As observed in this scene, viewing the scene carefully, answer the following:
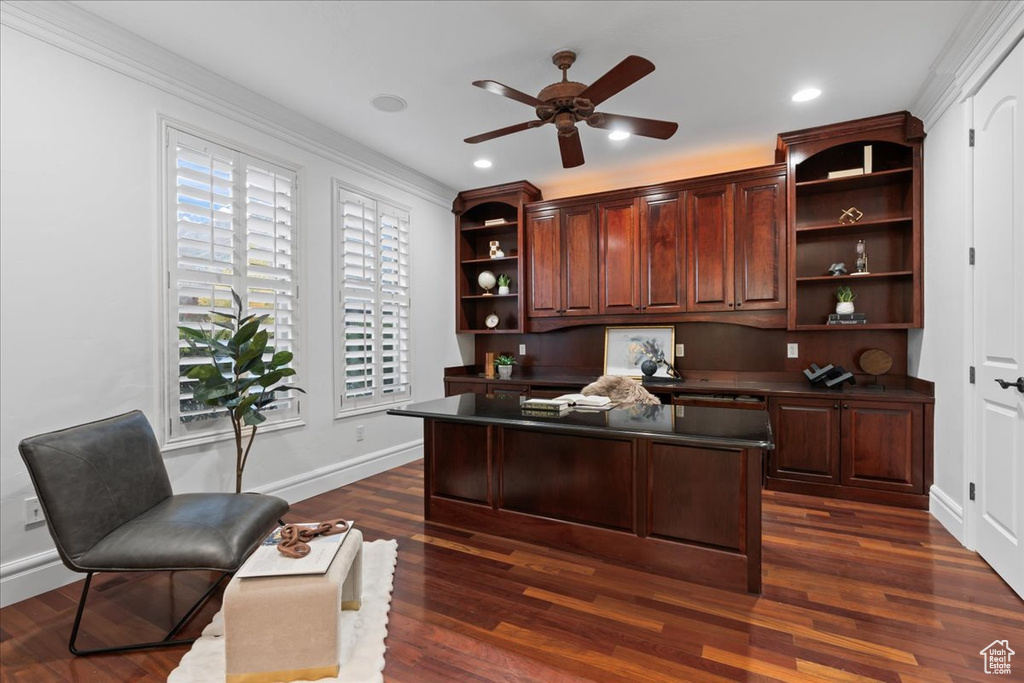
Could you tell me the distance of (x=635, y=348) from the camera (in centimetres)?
488

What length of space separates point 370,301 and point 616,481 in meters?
2.80

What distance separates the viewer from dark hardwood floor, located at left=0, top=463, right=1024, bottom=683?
1762mm

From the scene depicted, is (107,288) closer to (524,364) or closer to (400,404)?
(400,404)

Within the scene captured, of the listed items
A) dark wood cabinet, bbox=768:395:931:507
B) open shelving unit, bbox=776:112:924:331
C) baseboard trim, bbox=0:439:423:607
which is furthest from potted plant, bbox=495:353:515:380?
open shelving unit, bbox=776:112:924:331

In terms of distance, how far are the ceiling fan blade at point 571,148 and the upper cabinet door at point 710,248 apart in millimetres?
1740

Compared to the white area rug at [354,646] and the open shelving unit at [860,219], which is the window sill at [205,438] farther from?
the open shelving unit at [860,219]

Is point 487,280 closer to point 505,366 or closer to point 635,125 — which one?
point 505,366

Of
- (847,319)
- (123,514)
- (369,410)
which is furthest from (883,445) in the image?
(123,514)

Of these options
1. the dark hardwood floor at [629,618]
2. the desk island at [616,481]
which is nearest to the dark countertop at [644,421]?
the desk island at [616,481]

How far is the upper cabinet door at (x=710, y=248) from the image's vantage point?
4.23 m

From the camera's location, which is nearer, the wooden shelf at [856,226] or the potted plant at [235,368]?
the potted plant at [235,368]

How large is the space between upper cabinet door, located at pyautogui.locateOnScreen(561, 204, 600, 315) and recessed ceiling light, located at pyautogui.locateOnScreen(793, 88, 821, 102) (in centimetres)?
195

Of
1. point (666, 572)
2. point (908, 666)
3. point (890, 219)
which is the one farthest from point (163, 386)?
point (890, 219)

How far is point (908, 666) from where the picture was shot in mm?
1748
